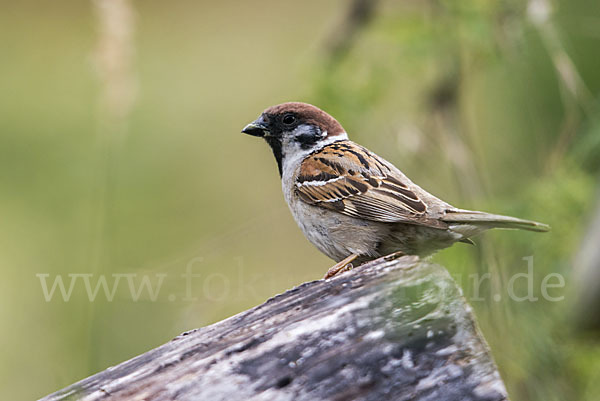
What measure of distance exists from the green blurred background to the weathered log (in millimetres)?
246

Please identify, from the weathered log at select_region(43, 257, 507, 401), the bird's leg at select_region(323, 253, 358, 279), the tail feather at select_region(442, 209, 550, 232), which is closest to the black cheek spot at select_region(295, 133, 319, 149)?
the bird's leg at select_region(323, 253, 358, 279)

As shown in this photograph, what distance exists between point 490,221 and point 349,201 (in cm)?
57

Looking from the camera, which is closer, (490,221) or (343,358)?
(343,358)

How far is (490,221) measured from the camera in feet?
7.35

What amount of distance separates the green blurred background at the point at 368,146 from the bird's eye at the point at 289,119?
0.39 metres

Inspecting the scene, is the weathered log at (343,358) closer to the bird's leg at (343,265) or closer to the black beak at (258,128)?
the bird's leg at (343,265)

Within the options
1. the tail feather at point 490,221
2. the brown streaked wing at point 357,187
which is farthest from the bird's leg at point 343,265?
the tail feather at point 490,221

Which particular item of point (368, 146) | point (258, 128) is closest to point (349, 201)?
point (258, 128)

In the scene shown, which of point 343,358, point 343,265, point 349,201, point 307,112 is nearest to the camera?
point 343,358

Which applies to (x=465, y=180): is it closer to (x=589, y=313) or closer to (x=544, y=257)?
(x=544, y=257)

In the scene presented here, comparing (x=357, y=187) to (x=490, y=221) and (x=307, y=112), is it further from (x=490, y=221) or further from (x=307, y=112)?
(x=490, y=221)

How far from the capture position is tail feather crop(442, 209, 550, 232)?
211 centimetres

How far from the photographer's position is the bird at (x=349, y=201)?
8.04 feet

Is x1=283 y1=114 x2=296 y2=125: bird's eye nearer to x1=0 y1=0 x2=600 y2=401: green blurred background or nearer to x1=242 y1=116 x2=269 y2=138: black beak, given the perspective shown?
x1=242 y1=116 x2=269 y2=138: black beak
